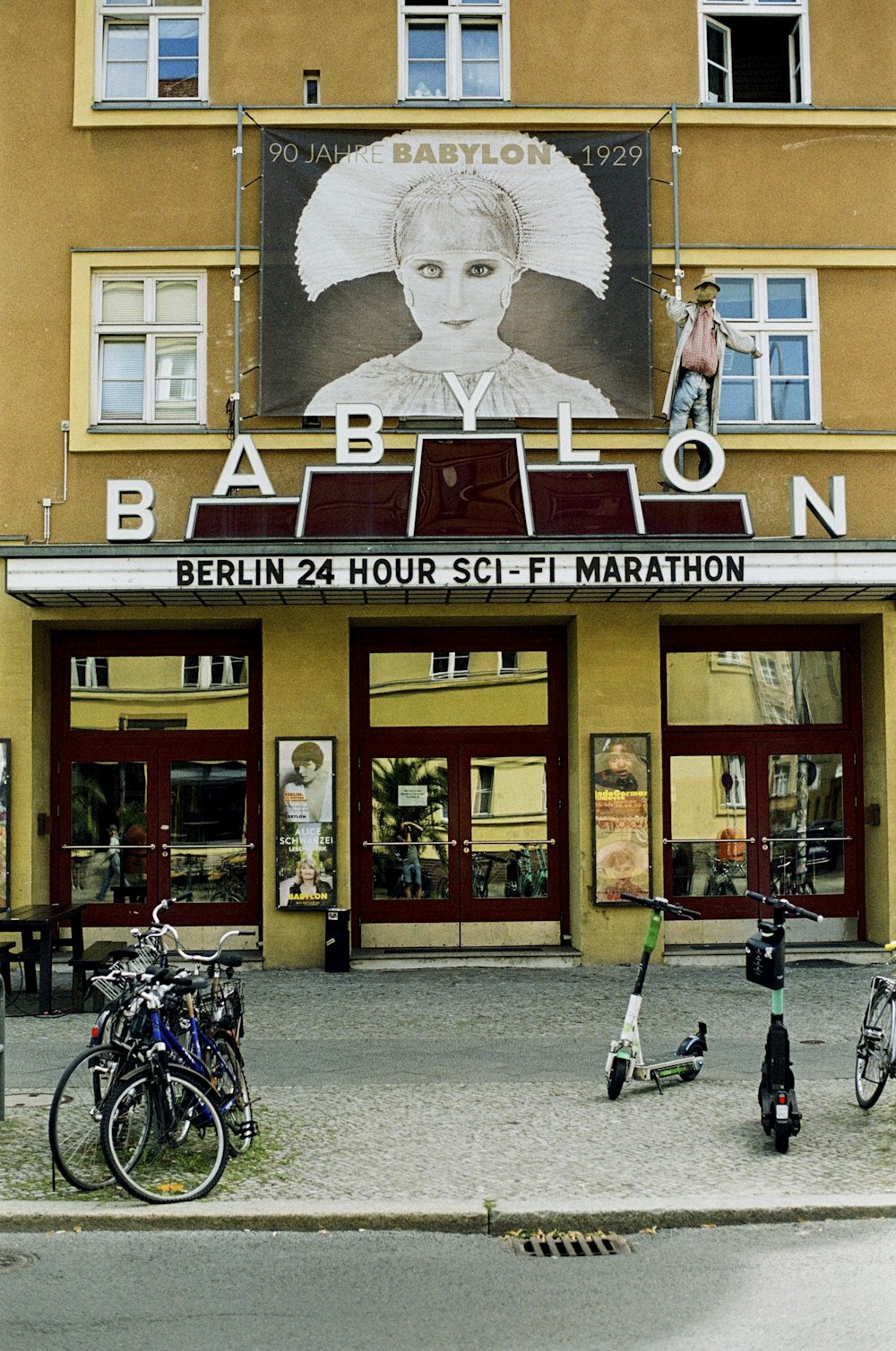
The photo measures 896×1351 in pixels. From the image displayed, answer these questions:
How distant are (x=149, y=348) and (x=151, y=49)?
130 inches

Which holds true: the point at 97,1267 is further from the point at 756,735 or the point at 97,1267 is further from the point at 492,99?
the point at 492,99

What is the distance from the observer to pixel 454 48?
15961 millimetres

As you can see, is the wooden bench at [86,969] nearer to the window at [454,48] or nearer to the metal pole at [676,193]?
the metal pole at [676,193]

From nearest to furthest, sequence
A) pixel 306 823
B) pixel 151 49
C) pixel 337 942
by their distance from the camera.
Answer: pixel 337 942
pixel 306 823
pixel 151 49

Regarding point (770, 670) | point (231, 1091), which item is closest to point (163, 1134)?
point (231, 1091)

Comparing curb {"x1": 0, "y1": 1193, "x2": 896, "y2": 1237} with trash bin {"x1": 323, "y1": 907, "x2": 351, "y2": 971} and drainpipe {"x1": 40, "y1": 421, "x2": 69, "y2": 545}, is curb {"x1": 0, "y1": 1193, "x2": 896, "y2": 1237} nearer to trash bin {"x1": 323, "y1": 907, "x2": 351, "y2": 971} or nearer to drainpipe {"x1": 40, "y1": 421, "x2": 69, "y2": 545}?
trash bin {"x1": 323, "y1": 907, "x2": 351, "y2": 971}

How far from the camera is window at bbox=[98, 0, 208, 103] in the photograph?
15859 millimetres

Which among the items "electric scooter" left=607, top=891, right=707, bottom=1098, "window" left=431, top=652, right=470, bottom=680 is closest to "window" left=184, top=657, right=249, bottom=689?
"window" left=431, top=652, right=470, bottom=680

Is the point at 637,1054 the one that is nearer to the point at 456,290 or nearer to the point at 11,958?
the point at 11,958

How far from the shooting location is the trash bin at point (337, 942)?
14.8 meters

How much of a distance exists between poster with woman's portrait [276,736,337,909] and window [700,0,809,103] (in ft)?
27.3

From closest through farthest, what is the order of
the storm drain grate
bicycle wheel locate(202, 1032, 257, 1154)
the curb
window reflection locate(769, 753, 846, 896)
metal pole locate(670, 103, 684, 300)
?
the storm drain grate, the curb, bicycle wheel locate(202, 1032, 257, 1154), metal pole locate(670, 103, 684, 300), window reflection locate(769, 753, 846, 896)

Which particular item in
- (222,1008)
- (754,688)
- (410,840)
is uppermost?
(754,688)

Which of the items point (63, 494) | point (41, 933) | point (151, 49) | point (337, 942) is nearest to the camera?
point (41, 933)
